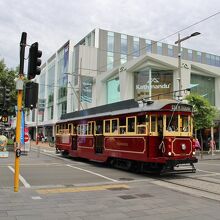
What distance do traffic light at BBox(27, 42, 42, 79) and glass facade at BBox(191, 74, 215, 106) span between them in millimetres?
27231

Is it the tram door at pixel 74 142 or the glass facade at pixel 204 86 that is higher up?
the glass facade at pixel 204 86

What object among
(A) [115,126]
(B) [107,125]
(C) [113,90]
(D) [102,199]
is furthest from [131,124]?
(C) [113,90]

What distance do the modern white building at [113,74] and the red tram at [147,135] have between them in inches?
271

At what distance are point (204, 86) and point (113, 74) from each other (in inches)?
388

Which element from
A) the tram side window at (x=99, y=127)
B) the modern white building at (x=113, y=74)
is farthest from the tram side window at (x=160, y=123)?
the modern white building at (x=113, y=74)

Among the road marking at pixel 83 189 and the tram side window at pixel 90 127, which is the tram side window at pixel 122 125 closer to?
the tram side window at pixel 90 127

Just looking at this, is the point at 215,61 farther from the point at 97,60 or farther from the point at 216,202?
the point at 216,202

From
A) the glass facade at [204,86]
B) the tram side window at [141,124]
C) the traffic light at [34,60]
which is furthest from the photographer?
the glass facade at [204,86]

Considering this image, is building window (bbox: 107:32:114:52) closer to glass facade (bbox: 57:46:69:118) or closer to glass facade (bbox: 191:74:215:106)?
glass facade (bbox: 57:46:69:118)

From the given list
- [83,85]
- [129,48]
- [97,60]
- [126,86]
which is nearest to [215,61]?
[129,48]

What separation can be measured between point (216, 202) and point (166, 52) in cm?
5580

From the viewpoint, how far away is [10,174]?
49.3 feet

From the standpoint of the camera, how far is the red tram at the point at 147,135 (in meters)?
14.7

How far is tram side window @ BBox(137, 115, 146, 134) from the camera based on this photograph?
49.7 ft
